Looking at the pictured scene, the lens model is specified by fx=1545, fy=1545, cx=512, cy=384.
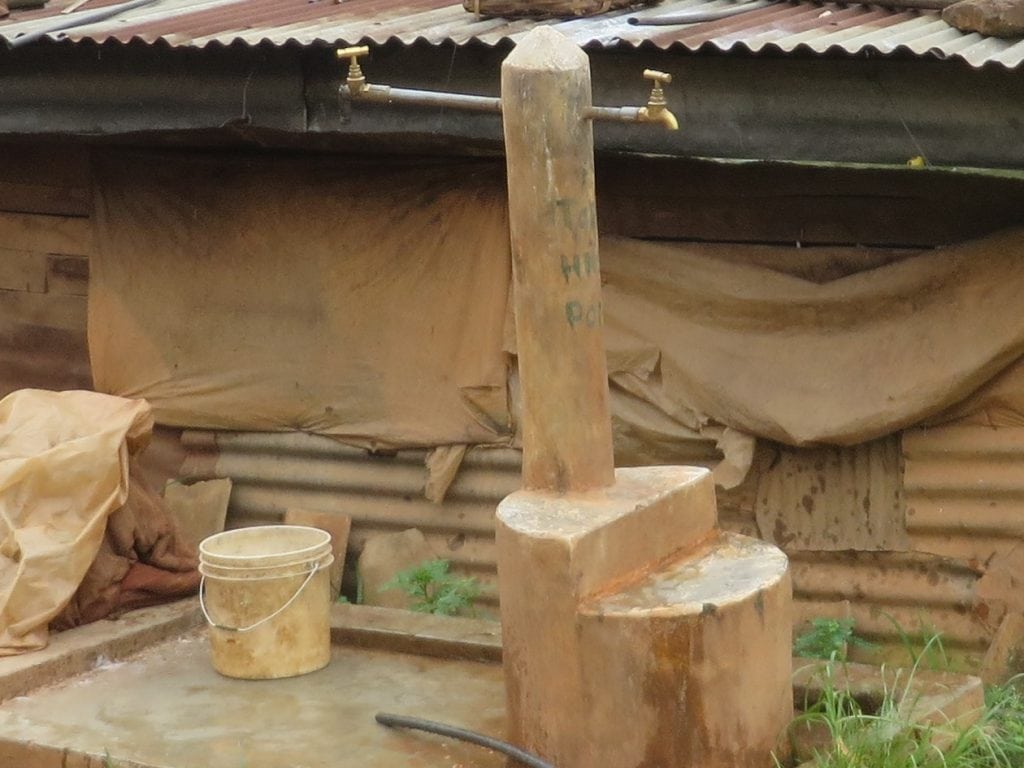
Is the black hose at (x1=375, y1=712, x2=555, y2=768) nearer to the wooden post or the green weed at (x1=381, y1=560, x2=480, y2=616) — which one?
the wooden post

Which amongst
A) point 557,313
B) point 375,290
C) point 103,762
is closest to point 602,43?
point 557,313

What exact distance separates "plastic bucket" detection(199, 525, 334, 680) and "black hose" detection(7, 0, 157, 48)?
2418 mm

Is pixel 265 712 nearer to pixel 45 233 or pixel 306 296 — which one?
pixel 306 296

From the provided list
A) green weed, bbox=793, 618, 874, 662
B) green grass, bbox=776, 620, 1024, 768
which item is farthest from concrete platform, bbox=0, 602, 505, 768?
green weed, bbox=793, 618, 874, 662

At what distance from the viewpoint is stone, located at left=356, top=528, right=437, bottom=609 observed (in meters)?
7.76

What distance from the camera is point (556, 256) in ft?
16.3

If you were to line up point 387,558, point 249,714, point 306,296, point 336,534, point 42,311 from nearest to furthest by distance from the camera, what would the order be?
1. point 249,714
2. point 387,558
3. point 336,534
4. point 306,296
5. point 42,311

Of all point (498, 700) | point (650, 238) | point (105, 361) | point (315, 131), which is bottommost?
point (498, 700)

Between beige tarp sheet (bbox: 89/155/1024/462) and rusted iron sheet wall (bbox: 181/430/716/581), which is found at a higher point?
beige tarp sheet (bbox: 89/155/1024/462)

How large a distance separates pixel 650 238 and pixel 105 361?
3.13m

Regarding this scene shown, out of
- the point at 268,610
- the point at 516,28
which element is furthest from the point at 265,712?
the point at 516,28

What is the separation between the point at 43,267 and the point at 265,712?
391 cm

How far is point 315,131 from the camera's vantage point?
259 inches

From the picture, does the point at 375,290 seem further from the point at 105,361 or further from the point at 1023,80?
the point at 1023,80
